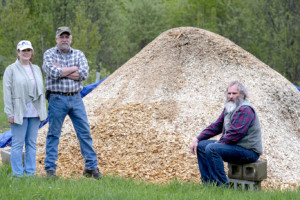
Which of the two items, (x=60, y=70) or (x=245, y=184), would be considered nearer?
(x=245, y=184)

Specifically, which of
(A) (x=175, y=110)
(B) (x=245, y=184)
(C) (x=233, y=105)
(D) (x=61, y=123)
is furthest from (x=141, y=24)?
(B) (x=245, y=184)

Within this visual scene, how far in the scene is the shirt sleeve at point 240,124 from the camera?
4.35 meters

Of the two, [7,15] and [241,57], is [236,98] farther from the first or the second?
[7,15]

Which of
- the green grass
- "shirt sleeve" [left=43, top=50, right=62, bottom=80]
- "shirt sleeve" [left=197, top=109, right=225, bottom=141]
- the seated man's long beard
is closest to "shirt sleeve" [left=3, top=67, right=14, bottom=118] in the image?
"shirt sleeve" [left=43, top=50, right=62, bottom=80]

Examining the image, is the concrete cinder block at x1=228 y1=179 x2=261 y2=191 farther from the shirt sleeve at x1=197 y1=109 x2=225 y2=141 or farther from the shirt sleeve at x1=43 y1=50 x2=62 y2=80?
the shirt sleeve at x1=43 y1=50 x2=62 y2=80

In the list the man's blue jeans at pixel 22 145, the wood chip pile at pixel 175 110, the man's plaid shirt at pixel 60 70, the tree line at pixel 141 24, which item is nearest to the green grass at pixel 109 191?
the man's blue jeans at pixel 22 145

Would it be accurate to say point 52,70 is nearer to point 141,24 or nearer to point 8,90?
point 8,90

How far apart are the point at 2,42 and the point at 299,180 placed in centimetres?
1213

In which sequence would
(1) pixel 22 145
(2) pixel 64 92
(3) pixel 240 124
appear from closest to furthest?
(3) pixel 240 124, (1) pixel 22 145, (2) pixel 64 92

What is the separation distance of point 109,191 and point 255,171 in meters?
1.68

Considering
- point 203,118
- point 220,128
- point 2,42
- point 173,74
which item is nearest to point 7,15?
point 2,42

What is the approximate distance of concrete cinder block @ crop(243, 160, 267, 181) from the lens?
4.43 metres

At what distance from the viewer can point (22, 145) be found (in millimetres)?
4867

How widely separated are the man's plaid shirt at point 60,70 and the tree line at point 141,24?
9.12 m
